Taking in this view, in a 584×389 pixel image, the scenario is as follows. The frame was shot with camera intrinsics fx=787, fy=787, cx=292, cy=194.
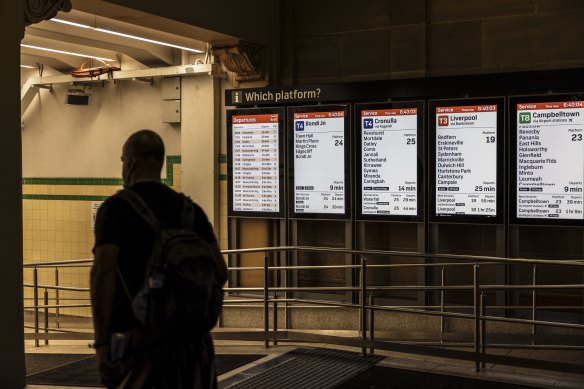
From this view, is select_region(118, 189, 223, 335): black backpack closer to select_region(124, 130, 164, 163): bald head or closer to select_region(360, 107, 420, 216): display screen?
select_region(124, 130, 164, 163): bald head

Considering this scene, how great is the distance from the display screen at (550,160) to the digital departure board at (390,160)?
104cm

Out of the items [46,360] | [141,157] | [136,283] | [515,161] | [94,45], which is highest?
[94,45]

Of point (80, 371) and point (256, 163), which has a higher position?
point (256, 163)

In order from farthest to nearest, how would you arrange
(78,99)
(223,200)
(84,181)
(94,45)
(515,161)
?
(84,181)
(78,99)
(223,200)
(94,45)
(515,161)

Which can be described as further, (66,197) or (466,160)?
(66,197)

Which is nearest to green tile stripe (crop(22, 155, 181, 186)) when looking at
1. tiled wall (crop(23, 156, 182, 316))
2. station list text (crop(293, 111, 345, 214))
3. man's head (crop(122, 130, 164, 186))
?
tiled wall (crop(23, 156, 182, 316))

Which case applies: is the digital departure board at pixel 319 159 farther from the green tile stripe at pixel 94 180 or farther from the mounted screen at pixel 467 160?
the green tile stripe at pixel 94 180

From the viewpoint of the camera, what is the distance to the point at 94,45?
967 cm

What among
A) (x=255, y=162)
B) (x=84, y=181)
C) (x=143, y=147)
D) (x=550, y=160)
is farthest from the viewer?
(x=84, y=181)

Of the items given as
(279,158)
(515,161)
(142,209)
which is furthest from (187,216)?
(279,158)

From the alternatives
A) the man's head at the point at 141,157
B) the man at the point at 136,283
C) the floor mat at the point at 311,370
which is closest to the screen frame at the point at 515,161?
the floor mat at the point at 311,370

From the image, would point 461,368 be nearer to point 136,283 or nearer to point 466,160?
point 466,160

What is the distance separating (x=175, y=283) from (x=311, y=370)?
303cm

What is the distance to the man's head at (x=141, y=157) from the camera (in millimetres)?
2990
